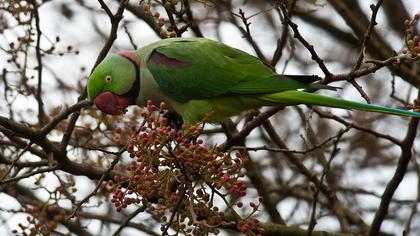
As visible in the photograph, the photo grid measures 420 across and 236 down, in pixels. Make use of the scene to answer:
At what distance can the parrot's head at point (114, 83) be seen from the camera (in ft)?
12.5

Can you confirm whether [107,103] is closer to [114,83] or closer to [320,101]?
[114,83]

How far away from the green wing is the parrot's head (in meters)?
0.13

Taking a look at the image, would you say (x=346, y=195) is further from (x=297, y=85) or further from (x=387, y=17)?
(x=297, y=85)

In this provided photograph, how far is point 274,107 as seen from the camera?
12.7ft

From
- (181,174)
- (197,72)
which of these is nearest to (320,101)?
(197,72)

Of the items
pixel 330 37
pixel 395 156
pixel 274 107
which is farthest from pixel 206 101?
pixel 395 156

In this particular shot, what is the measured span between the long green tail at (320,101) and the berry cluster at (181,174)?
77 centimetres

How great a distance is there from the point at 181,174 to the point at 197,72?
1.22 meters

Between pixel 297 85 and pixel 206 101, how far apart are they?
601 millimetres

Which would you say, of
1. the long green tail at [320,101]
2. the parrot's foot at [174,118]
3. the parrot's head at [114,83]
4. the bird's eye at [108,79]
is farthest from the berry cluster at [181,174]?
the parrot's foot at [174,118]

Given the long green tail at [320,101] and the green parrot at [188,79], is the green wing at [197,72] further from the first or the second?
the long green tail at [320,101]

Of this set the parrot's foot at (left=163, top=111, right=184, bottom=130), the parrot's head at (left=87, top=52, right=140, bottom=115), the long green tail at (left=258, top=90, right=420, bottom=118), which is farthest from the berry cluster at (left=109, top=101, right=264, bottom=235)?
the parrot's foot at (left=163, top=111, right=184, bottom=130)

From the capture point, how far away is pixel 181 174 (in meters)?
2.90

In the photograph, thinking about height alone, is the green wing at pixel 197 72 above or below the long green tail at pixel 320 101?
above
